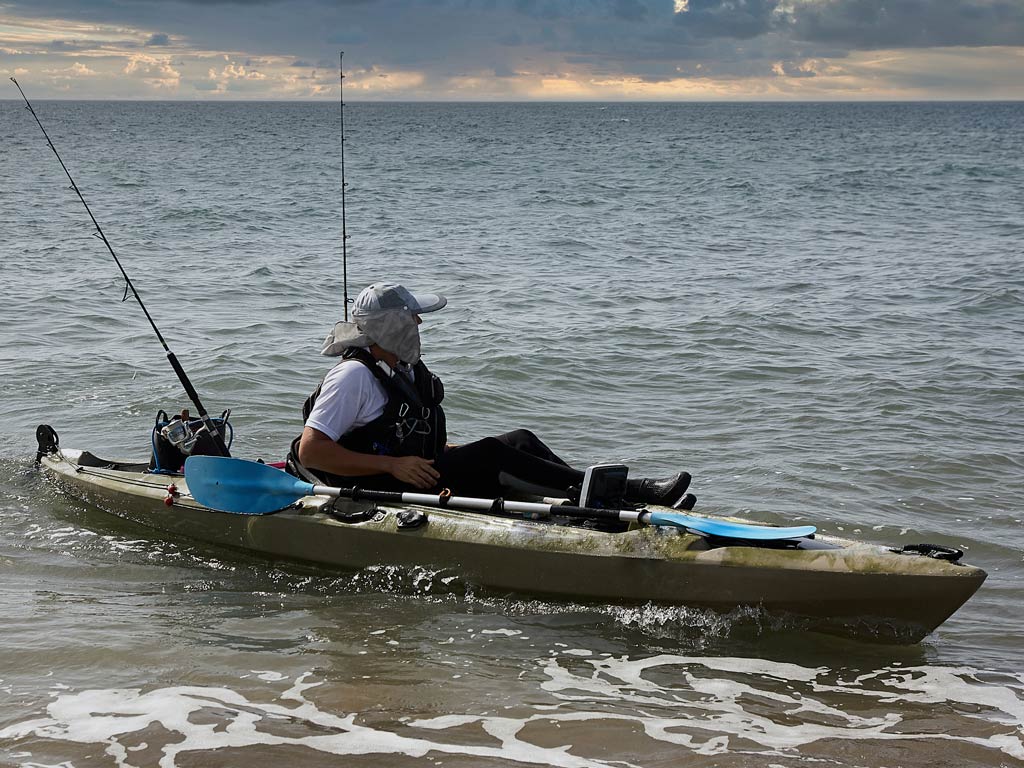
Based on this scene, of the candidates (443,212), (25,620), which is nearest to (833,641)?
(25,620)

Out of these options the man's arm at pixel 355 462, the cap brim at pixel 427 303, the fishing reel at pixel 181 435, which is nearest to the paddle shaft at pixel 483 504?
the man's arm at pixel 355 462

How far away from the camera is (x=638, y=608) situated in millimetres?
4914

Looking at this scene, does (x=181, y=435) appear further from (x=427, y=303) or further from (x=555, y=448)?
(x=555, y=448)

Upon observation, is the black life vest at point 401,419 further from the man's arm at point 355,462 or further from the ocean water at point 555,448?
the ocean water at point 555,448

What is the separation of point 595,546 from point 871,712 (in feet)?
4.56

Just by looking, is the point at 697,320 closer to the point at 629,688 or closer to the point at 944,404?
the point at 944,404

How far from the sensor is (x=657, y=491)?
5281 mm

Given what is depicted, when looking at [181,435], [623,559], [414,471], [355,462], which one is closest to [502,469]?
[414,471]

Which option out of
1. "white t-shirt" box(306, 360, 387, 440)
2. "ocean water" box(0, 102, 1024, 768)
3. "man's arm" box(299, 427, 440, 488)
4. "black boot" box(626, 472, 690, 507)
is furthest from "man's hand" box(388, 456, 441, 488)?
"black boot" box(626, 472, 690, 507)

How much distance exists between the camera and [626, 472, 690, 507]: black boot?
5.20m

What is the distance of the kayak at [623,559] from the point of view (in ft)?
14.9

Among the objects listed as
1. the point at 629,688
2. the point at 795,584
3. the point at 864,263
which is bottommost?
the point at 629,688

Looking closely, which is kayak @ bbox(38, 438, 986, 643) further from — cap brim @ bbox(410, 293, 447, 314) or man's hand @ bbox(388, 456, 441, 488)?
cap brim @ bbox(410, 293, 447, 314)

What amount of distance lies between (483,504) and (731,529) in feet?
3.97
